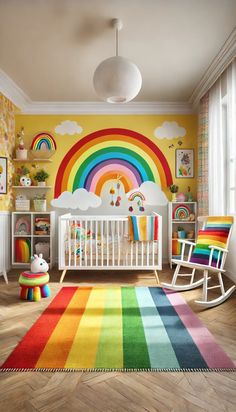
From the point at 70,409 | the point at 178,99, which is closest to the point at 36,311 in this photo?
the point at 70,409

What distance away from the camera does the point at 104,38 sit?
305 cm

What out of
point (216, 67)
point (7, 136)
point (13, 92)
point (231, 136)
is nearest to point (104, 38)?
point (216, 67)

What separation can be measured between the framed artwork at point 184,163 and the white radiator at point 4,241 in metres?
2.55

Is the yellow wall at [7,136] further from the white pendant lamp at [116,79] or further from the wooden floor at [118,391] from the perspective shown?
the wooden floor at [118,391]

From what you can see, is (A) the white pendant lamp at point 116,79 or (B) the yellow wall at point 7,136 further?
(B) the yellow wall at point 7,136

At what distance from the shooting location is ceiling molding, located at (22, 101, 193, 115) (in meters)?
4.92

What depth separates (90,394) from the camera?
1576mm

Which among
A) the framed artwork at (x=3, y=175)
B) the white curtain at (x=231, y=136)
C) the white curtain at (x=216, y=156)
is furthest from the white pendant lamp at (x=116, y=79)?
the framed artwork at (x=3, y=175)

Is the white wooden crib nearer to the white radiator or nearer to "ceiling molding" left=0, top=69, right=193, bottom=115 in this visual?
the white radiator

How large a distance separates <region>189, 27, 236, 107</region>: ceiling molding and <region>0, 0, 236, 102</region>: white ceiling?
56 mm

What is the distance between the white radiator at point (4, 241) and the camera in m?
4.23

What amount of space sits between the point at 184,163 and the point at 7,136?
2.58 meters

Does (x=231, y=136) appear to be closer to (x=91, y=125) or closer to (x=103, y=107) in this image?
(x=103, y=107)

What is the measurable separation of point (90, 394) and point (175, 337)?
831 mm
